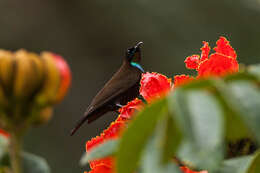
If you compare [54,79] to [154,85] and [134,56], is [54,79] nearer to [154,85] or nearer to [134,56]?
[154,85]

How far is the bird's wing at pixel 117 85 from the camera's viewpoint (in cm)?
212

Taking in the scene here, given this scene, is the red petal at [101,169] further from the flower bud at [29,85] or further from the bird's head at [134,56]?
the bird's head at [134,56]

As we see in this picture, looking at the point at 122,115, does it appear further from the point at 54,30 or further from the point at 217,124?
the point at 54,30

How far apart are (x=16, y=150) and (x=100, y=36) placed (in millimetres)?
7994

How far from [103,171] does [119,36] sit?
737 cm

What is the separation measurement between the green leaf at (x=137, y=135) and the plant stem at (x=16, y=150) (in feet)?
0.28

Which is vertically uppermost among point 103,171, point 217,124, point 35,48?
point 35,48

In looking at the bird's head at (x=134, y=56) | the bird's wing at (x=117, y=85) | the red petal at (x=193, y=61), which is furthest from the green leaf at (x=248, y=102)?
the bird's head at (x=134, y=56)

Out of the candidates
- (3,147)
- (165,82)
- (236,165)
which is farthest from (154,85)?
(3,147)

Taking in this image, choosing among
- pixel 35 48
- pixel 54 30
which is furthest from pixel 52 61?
pixel 54 30

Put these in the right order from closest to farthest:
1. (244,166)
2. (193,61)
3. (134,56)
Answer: (244,166) < (193,61) < (134,56)

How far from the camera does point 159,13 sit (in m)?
8.16

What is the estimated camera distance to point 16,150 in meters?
0.55

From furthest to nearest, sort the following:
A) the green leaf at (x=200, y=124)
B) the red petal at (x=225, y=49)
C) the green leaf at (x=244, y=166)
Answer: the red petal at (x=225, y=49), the green leaf at (x=244, y=166), the green leaf at (x=200, y=124)
